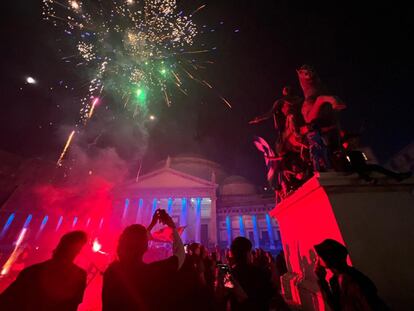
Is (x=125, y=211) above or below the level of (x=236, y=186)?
below

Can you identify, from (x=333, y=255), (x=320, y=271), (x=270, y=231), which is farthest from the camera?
(x=270, y=231)

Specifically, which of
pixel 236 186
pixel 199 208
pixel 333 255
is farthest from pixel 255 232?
pixel 333 255

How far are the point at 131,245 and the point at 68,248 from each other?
964mm

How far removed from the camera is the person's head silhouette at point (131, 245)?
1.81 metres

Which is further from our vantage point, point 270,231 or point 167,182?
point 167,182

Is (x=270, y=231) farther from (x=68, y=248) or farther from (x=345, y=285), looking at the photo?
(x=68, y=248)

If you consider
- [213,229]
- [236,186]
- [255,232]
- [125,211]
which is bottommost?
[255,232]

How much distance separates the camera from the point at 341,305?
1873mm

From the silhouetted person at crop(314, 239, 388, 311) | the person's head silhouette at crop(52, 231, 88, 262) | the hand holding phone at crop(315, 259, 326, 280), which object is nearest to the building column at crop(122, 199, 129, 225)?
the person's head silhouette at crop(52, 231, 88, 262)

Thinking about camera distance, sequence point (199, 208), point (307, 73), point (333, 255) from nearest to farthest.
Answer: point (333, 255) < point (307, 73) < point (199, 208)

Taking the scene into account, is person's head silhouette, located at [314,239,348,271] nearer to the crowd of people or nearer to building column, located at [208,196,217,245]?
the crowd of people

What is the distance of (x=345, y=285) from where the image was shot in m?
1.80

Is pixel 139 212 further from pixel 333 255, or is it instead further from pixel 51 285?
pixel 333 255

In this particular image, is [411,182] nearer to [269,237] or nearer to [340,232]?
[340,232]
